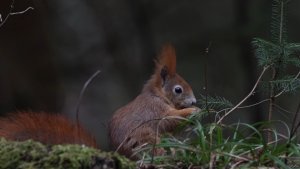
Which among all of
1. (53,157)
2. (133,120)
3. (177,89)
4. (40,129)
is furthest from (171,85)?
(53,157)

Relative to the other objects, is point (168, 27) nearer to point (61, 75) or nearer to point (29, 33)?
point (61, 75)

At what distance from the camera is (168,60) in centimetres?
491

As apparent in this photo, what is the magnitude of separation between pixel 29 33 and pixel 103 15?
1405 mm

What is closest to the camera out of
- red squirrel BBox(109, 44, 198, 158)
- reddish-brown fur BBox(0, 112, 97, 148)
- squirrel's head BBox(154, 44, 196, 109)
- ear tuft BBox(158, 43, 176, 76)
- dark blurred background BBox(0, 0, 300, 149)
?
reddish-brown fur BBox(0, 112, 97, 148)

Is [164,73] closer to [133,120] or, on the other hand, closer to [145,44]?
[133,120]

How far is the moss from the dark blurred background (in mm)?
4589

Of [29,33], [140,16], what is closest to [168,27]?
[140,16]

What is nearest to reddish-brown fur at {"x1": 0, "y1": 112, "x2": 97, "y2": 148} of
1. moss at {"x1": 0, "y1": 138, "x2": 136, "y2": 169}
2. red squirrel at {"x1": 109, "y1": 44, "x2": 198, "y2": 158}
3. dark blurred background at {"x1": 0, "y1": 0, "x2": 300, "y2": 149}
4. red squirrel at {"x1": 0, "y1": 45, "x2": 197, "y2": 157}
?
red squirrel at {"x1": 0, "y1": 45, "x2": 197, "y2": 157}

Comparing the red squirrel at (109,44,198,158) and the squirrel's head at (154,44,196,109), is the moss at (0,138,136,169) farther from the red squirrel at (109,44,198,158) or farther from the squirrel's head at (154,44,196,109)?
the squirrel's head at (154,44,196,109)

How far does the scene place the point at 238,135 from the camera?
3.12 meters

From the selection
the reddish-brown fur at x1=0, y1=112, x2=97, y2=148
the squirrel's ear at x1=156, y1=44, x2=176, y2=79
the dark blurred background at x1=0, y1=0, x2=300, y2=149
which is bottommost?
the dark blurred background at x1=0, y1=0, x2=300, y2=149

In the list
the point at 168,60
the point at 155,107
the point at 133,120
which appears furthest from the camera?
the point at 168,60

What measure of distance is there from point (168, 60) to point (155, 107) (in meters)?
0.35

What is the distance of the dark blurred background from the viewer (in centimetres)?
742
